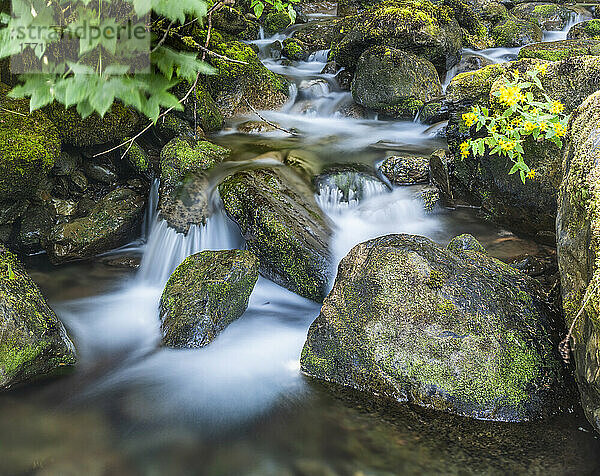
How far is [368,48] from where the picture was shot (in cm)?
970

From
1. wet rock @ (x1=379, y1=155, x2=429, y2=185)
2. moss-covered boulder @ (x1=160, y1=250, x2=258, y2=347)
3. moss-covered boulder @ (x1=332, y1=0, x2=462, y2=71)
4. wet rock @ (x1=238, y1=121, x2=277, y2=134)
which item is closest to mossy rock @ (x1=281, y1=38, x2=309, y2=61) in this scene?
moss-covered boulder @ (x1=332, y1=0, x2=462, y2=71)

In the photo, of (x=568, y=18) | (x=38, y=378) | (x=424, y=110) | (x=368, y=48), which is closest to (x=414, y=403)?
(x=38, y=378)

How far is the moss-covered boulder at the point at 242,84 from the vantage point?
905cm

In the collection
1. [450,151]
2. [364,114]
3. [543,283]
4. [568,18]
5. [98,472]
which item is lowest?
[98,472]

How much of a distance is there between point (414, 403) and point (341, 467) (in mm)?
654

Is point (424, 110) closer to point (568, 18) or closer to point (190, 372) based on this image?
point (190, 372)

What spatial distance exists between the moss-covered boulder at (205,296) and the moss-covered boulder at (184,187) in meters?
1.14

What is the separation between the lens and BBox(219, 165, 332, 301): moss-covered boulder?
196 inches

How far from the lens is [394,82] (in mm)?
8805

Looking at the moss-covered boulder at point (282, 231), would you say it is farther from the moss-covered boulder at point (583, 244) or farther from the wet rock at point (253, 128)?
the wet rock at point (253, 128)

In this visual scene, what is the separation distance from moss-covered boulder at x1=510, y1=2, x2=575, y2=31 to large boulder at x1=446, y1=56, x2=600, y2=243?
11.6 meters

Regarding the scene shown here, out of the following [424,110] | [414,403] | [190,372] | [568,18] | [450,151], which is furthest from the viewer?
[568,18]

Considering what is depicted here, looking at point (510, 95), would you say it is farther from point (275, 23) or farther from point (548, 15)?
point (548, 15)

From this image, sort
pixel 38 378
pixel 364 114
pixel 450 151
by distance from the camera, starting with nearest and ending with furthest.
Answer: pixel 38 378 < pixel 450 151 < pixel 364 114
